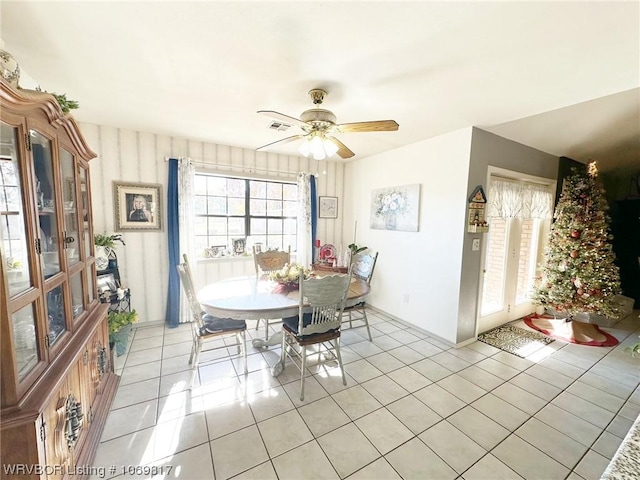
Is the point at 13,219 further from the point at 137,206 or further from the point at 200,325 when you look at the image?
the point at 137,206

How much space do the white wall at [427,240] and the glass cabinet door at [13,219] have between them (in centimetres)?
335

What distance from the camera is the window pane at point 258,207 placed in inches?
156

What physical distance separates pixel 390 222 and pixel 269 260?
1829mm

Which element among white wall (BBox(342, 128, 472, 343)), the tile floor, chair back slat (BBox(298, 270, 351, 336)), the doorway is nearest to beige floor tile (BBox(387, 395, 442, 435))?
the tile floor

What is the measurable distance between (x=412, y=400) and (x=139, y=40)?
3129 millimetres

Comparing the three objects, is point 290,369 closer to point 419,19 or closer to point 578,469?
point 578,469

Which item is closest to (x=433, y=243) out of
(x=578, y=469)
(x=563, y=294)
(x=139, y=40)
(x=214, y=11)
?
(x=563, y=294)

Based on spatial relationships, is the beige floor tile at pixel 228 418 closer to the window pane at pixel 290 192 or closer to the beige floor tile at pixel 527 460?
the beige floor tile at pixel 527 460

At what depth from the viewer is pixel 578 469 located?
1.52m

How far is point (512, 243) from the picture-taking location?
3.48 meters

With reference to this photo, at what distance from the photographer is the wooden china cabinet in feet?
3.21

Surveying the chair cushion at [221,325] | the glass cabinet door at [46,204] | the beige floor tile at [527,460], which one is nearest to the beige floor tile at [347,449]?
the beige floor tile at [527,460]

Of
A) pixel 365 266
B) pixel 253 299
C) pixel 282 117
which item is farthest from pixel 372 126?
pixel 365 266

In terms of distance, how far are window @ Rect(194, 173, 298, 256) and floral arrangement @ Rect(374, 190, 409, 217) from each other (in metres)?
1.36
